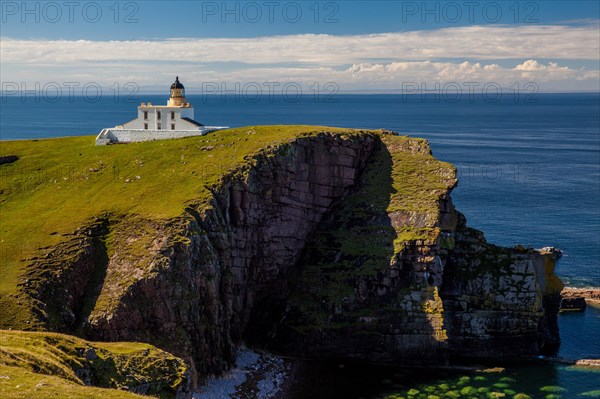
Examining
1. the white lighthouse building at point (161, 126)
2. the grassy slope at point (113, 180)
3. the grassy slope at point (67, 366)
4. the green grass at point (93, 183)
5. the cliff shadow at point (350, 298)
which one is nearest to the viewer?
the grassy slope at point (67, 366)

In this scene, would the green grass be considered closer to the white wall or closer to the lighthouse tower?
the white wall

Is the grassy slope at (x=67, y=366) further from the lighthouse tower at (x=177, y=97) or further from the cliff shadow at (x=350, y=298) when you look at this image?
the lighthouse tower at (x=177, y=97)

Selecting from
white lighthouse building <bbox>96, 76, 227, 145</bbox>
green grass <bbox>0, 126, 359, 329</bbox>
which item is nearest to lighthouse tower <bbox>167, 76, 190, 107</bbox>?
white lighthouse building <bbox>96, 76, 227, 145</bbox>

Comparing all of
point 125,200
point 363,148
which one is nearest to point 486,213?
point 363,148

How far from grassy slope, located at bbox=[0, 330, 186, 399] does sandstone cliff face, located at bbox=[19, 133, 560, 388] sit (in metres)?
15.7

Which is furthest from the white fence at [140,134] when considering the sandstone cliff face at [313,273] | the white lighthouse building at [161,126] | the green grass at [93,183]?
the sandstone cliff face at [313,273]

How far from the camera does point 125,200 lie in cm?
8200

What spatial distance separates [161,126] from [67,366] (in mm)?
65740

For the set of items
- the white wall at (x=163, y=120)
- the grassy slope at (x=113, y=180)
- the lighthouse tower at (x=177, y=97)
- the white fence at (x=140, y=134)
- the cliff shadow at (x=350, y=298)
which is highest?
the lighthouse tower at (x=177, y=97)

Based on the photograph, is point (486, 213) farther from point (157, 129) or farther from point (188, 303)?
point (188, 303)

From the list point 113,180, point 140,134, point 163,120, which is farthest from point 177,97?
point 113,180

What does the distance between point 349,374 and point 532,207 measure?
3259 inches

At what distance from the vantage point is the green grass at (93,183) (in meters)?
74.4

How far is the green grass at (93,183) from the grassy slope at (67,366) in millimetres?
15521
